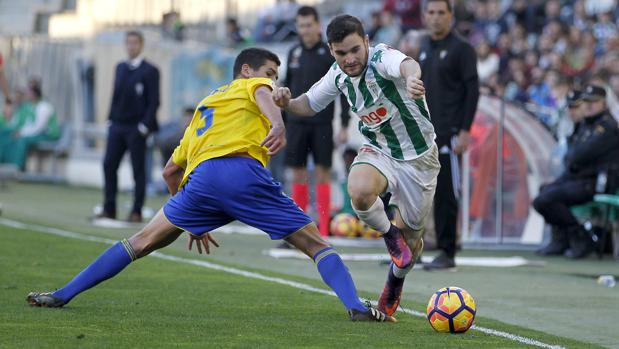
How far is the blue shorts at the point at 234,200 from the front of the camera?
8.27 m

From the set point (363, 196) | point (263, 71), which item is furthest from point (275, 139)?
point (363, 196)

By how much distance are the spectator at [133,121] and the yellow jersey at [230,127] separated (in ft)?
28.2

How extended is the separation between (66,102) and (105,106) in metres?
2.10

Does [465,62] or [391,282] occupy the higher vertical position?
[465,62]

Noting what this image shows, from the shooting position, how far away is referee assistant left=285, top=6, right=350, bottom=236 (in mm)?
13984

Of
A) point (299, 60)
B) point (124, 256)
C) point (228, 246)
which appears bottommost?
point (228, 246)

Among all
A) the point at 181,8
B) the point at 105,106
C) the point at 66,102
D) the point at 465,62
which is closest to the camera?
the point at 465,62

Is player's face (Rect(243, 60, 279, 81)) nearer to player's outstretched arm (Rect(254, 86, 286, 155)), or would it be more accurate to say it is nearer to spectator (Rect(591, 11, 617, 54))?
player's outstretched arm (Rect(254, 86, 286, 155))

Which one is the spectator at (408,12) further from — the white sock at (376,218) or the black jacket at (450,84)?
the white sock at (376,218)

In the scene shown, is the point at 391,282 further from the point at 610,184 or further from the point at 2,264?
the point at 610,184

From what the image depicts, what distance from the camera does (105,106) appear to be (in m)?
26.2

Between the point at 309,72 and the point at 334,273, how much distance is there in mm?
5911

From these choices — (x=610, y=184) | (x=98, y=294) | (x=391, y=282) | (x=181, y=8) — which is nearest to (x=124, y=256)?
(x=98, y=294)

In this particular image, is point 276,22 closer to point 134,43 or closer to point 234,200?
point 134,43
